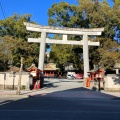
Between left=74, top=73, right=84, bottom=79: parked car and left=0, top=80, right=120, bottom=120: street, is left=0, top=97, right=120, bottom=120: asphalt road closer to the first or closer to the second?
left=0, top=80, right=120, bottom=120: street

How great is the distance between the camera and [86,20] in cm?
5684

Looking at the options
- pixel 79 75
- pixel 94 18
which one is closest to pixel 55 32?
pixel 94 18

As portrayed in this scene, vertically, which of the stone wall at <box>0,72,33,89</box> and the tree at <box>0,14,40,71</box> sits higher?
the tree at <box>0,14,40,71</box>

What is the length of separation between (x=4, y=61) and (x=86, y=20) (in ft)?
61.4

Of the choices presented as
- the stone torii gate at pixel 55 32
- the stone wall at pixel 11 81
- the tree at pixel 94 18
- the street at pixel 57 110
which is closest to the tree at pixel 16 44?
the tree at pixel 94 18

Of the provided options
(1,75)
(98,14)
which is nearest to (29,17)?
(98,14)

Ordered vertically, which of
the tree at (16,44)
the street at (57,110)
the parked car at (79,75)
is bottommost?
the street at (57,110)

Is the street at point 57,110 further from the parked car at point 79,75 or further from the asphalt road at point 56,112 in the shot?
the parked car at point 79,75

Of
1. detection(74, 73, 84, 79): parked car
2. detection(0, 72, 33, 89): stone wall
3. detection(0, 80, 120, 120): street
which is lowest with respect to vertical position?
detection(0, 80, 120, 120): street

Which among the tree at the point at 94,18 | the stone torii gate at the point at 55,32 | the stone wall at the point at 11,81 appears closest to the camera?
the stone wall at the point at 11,81

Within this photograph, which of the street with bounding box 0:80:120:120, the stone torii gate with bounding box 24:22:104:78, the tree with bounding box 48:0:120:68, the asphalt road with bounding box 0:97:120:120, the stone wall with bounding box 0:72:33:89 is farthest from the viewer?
the tree with bounding box 48:0:120:68

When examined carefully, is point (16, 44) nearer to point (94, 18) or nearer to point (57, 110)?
point (94, 18)

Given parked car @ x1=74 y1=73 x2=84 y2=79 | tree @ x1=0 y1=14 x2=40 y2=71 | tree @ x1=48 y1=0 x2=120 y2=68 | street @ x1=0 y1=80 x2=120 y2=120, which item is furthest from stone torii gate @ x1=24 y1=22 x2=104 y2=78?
parked car @ x1=74 y1=73 x2=84 y2=79

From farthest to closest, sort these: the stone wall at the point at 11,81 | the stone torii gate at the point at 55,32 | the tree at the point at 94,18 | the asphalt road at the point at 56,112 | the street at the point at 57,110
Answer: the tree at the point at 94,18, the stone torii gate at the point at 55,32, the stone wall at the point at 11,81, the street at the point at 57,110, the asphalt road at the point at 56,112
